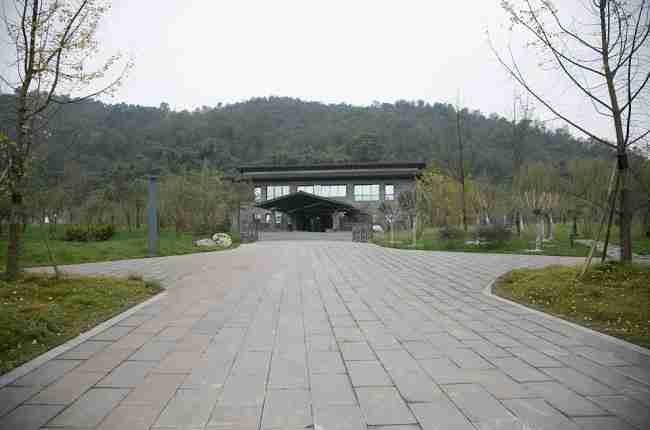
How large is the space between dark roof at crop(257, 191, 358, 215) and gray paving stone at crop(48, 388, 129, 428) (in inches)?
1177

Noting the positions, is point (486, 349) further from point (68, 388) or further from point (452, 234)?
point (452, 234)

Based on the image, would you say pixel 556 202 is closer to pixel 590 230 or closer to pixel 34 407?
pixel 590 230

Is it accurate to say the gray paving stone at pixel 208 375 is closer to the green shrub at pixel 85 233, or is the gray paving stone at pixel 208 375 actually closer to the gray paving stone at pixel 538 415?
the gray paving stone at pixel 538 415

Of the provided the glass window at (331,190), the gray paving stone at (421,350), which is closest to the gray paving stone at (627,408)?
the gray paving stone at (421,350)

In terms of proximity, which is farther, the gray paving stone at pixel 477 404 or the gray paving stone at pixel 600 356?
the gray paving stone at pixel 600 356

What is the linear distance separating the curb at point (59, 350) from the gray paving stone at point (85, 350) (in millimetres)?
56

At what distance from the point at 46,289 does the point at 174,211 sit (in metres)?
17.3

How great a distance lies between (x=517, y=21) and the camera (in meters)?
6.60

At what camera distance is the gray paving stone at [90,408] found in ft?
7.80

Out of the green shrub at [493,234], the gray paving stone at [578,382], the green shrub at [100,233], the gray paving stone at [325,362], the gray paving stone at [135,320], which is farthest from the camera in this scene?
the green shrub at [100,233]

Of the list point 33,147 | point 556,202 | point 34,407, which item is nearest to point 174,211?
point 33,147

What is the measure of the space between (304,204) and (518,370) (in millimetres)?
32191

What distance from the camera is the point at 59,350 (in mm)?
3646

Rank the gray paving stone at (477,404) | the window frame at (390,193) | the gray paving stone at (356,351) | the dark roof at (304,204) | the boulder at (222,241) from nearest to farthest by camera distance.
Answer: the gray paving stone at (477,404), the gray paving stone at (356,351), the boulder at (222,241), the dark roof at (304,204), the window frame at (390,193)
